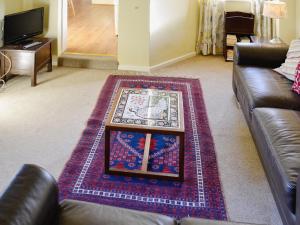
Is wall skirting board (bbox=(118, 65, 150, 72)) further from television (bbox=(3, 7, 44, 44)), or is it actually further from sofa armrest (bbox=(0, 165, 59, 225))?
sofa armrest (bbox=(0, 165, 59, 225))

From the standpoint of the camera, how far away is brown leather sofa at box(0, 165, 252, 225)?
1.38 metres

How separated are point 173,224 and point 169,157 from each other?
56.4 inches

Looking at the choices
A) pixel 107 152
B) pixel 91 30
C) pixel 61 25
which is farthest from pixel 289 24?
pixel 107 152

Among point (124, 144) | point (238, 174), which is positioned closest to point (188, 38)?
point (124, 144)

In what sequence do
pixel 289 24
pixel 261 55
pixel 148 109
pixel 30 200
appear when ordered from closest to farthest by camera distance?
pixel 30 200 → pixel 148 109 → pixel 261 55 → pixel 289 24

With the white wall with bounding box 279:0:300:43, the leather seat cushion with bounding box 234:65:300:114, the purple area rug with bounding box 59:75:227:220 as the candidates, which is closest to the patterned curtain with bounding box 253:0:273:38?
the white wall with bounding box 279:0:300:43

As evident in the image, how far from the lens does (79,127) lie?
11.5 feet

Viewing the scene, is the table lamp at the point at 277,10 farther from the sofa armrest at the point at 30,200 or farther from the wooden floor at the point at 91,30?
the sofa armrest at the point at 30,200

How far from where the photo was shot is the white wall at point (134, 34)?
16.1ft

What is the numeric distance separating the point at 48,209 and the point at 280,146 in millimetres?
1452

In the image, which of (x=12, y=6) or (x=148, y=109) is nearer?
(x=148, y=109)

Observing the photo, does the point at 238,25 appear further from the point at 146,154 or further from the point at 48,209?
the point at 48,209

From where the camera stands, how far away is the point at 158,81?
475 cm

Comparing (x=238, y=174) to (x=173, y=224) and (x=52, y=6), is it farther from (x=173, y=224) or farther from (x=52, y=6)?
(x=52, y=6)
